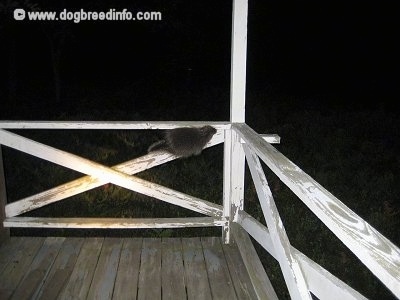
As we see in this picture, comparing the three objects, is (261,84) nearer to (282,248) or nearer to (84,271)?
(84,271)

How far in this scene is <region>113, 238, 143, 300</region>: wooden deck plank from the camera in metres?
2.84

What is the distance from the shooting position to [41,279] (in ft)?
9.73

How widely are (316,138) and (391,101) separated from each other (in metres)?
6.07

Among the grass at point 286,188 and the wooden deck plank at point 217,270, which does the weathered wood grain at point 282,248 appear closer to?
the wooden deck plank at point 217,270

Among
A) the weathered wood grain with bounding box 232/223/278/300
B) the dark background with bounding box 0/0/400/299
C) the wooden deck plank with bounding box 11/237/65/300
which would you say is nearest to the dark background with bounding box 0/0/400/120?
the dark background with bounding box 0/0/400/299

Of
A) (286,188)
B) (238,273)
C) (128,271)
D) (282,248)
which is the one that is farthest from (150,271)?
(286,188)

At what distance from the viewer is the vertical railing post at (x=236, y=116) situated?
315 cm

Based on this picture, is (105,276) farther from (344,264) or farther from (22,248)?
(344,264)

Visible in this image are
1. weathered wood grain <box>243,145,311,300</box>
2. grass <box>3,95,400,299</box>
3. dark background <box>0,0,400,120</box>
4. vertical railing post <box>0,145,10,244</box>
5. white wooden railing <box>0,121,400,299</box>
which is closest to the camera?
weathered wood grain <box>243,145,311,300</box>

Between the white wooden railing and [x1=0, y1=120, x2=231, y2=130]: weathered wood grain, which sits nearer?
the white wooden railing

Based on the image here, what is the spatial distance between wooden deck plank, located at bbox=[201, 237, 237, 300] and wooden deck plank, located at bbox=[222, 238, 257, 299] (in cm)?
3

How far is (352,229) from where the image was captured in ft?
4.56

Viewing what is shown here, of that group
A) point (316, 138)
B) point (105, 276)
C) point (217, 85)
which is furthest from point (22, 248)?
point (217, 85)

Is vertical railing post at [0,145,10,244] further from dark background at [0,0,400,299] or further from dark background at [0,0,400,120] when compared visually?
dark background at [0,0,400,120]
